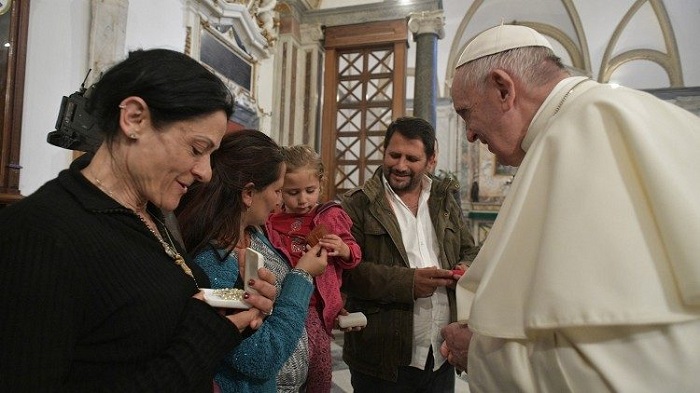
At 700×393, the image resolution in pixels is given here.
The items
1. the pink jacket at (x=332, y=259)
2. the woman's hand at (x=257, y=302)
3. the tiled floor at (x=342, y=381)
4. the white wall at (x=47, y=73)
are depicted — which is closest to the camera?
the woman's hand at (x=257, y=302)

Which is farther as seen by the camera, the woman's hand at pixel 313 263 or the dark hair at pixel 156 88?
the woman's hand at pixel 313 263

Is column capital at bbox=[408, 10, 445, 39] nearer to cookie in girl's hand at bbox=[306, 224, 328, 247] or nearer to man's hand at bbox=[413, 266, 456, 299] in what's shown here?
man's hand at bbox=[413, 266, 456, 299]

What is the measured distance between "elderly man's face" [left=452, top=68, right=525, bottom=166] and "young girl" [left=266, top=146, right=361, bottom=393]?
0.75m

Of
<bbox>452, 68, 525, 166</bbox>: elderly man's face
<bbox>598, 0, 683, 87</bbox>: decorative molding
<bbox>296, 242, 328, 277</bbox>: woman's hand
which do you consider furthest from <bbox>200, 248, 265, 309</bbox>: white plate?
<bbox>598, 0, 683, 87</bbox>: decorative molding

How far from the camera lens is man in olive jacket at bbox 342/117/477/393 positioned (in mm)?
2203

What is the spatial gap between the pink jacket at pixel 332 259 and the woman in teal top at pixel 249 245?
300mm

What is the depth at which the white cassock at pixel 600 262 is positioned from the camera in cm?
92

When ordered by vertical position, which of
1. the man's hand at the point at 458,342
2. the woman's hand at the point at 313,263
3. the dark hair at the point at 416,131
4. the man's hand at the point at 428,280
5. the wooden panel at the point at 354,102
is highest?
the wooden panel at the point at 354,102

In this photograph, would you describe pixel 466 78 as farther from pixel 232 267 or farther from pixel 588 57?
pixel 588 57

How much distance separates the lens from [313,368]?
6.50 feet

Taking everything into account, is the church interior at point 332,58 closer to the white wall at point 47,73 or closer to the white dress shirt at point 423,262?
the white wall at point 47,73

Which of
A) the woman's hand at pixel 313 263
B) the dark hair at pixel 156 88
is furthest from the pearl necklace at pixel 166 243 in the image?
the woman's hand at pixel 313 263

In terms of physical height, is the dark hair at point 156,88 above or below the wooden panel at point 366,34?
below

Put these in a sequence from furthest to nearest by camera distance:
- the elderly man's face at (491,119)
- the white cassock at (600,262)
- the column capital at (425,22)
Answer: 1. the column capital at (425,22)
2. the elderly man's face at (491,119)
3. the white cassock at (600,262)
